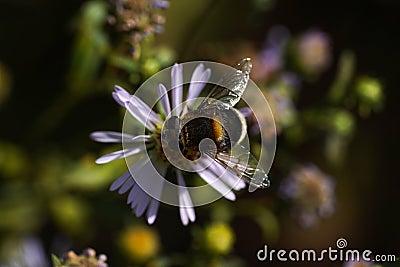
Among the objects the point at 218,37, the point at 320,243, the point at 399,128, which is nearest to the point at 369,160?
the point at 399,128

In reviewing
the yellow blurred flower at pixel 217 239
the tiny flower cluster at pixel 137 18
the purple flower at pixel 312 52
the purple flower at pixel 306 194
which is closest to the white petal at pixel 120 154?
the tiny flower cluster at pixel 137 18

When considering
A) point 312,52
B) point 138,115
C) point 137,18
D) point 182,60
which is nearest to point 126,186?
point 138,115

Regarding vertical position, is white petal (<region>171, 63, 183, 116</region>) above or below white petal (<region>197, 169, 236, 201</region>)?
above

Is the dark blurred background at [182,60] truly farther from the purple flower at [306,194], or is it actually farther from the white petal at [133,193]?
the white petal at [133,193]

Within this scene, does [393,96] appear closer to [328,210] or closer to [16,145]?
[328,210]

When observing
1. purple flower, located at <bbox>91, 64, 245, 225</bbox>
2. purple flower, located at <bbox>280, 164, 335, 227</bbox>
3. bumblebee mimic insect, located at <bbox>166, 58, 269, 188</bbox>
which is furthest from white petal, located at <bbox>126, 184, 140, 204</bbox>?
purple flower, located at <bbox>280, 164, 335, 227</bbox>

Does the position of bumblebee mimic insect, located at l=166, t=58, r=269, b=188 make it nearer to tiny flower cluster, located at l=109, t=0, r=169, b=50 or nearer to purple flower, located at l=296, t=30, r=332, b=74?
tiny flower cluster, located at l=109, t=0, r=169, b=50

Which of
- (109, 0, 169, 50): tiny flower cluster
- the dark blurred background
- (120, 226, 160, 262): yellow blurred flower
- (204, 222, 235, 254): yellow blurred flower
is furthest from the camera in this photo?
the dark blurred background
